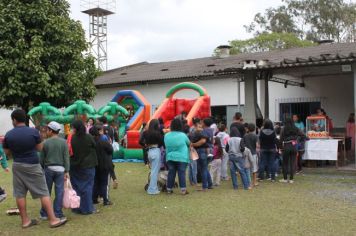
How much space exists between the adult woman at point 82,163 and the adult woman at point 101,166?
1.79 feet

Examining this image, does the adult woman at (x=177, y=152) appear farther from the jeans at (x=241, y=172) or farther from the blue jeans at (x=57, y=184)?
the blue jeans at (x=57, y=184)

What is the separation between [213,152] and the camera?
10.5m

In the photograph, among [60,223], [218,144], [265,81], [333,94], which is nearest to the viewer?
[60,223]

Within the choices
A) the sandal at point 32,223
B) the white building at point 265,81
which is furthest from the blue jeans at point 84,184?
the white building at point 265,81

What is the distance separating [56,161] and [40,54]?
12.2 metres

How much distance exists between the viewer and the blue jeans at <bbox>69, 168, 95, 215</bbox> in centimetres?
767

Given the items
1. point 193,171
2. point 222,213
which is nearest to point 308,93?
→ point 193,171

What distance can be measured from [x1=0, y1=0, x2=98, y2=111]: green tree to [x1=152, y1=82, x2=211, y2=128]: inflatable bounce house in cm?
417

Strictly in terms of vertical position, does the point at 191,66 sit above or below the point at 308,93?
above

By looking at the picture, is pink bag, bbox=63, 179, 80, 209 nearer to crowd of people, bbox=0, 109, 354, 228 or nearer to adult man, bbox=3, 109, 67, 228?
crowd of people, bbox=0, 109, 354, 228

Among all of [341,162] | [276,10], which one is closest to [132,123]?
[341,162]

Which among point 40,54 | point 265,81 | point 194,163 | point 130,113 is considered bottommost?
point 194,163

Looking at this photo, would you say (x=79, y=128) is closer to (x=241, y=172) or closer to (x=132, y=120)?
(x=241, y=172)

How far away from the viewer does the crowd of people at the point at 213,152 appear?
31.2ft
